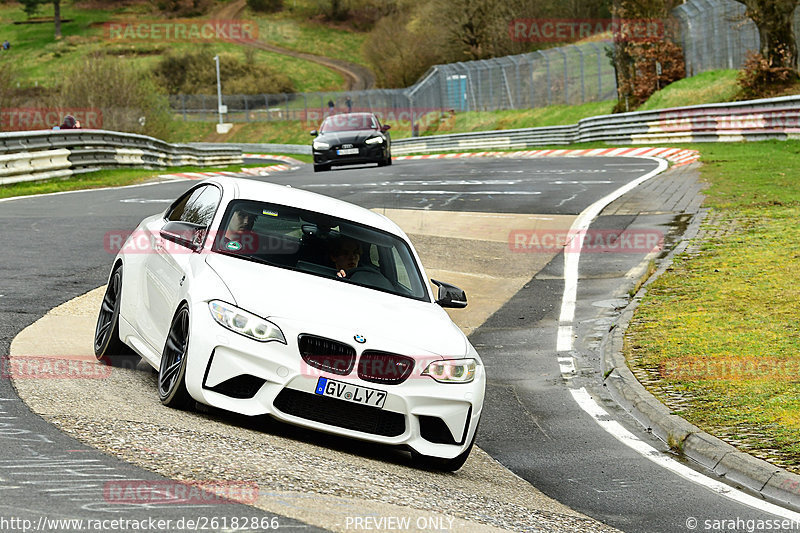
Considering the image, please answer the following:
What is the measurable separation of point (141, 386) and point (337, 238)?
5.73 ft

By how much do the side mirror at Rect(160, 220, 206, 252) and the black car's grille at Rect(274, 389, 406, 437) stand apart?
1630 mm

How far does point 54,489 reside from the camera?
4.94m

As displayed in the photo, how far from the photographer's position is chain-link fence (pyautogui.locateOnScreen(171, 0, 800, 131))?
142 ft

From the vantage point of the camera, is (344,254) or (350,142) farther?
(350,142)

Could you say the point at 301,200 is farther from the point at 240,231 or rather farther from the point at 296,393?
the point at 296,393

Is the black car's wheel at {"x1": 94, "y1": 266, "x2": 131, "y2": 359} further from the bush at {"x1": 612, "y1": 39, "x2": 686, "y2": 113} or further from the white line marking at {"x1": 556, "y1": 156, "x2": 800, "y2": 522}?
the bush at {"x1": 612, "y1": 39, "x2": 686, "y2": 113}

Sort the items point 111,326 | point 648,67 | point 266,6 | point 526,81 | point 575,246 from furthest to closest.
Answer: point 266,6
point 526,81
point 648,67
point 575,246
point 111,326

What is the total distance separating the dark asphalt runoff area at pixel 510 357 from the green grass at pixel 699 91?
18.2 metres

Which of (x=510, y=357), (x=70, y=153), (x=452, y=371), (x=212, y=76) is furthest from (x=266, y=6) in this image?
(x=452, y=371)

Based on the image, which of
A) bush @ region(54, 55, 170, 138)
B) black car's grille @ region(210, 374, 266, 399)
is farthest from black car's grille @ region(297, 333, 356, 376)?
bush @ region(54, 55, 170, 138)

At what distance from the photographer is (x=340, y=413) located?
260 inches

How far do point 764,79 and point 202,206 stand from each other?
1290 inches

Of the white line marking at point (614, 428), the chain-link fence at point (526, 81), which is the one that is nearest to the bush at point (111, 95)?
the chain-link fence at point (526, 81)

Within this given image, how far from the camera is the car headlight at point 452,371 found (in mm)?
6794
